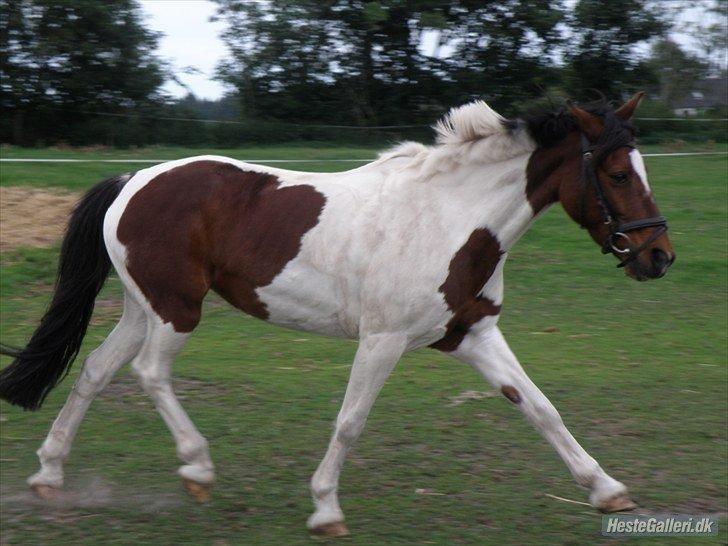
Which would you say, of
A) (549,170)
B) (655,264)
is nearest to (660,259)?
(655,264)

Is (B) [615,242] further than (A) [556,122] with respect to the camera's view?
No

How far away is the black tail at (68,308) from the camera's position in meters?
5.32

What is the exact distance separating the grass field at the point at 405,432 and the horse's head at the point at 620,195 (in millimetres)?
1348

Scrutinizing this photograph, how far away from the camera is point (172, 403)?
4965 millimetres

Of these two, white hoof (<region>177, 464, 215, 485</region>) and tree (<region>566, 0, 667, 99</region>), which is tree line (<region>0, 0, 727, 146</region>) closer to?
tree (<region>566, 0, 667, 99</region>)

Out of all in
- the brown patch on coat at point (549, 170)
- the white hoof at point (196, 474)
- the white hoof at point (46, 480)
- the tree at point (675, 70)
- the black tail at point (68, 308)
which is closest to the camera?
the brown patch on coat at point (549, 170)

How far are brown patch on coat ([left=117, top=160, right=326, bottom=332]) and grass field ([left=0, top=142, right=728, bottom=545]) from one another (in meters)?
1.03

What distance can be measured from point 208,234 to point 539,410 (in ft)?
6.29

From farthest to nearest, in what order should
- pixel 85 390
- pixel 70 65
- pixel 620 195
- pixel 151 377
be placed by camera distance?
pixel 70 65 < pixel 85 390 < pixel 151 377 < pixel 620 195

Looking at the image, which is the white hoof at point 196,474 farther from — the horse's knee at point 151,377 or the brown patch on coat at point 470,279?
the brown patch on coat at point 470,279

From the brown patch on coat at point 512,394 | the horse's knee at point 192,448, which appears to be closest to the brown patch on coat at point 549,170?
the brown patch on coat at point 512,394

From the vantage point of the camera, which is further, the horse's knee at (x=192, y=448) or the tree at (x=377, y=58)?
the tree at (x=377, y=58)

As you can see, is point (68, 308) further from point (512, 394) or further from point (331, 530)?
point (512, 394)

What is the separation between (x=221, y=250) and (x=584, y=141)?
75.0 inches
